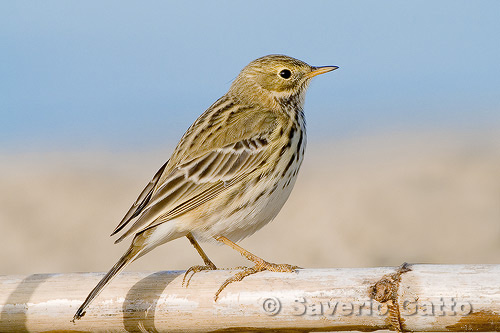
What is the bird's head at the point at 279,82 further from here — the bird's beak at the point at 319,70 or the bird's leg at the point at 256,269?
the bird's leg at the point at 256,269

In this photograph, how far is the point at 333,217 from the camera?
16359 millimetres

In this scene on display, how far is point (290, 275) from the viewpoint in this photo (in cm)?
619

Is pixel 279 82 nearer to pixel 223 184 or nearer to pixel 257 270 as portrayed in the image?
pixel 223 184

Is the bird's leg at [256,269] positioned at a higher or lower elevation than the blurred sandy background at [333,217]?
higher

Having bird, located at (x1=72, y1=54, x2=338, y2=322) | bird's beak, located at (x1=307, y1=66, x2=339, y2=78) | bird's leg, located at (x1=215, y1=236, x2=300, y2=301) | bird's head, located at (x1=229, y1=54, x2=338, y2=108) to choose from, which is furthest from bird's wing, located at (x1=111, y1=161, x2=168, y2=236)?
bird's beak, located at (x1=307, y1=66, x2=339, y2=78)

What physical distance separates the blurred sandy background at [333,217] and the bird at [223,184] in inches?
263

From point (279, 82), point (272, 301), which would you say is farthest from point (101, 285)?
point (279, 82)

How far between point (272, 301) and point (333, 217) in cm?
1044

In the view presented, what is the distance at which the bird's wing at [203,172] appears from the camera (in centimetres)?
684

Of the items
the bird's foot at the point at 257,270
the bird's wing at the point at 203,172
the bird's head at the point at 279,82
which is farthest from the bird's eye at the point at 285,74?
the bird's foot at the point at 257,270

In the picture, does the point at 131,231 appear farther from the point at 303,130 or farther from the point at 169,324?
the point at 303,130

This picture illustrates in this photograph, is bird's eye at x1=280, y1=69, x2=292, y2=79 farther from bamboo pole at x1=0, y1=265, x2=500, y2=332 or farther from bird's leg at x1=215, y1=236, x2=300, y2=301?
bamboo pole at x1=0, y1=265, x2=500, y2=332

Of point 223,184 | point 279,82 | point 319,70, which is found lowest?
point 223,184

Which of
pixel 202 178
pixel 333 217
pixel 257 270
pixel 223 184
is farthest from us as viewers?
pixel 333 217
